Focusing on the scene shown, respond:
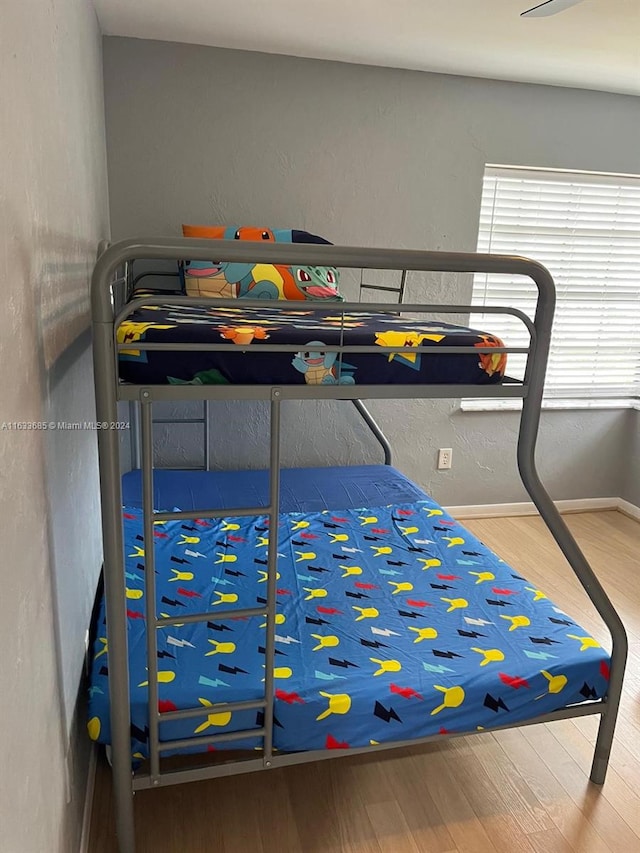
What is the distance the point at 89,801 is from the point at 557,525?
1.36m

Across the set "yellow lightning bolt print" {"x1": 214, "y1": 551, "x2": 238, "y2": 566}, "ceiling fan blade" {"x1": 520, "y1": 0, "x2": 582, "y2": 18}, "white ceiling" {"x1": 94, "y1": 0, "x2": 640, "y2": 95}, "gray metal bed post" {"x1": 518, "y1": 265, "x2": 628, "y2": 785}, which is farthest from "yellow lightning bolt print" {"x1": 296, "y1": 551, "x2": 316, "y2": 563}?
"ceiling fan blade" {"x1": 520, "y1": 0, "x2": 582, "y2": 18}

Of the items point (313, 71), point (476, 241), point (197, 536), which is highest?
point (313, 71)

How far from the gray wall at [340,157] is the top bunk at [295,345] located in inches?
54.7

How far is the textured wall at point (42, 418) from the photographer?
90 centimetres

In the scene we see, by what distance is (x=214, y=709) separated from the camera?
1.43 metres

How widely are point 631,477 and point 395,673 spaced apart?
266 centimetres

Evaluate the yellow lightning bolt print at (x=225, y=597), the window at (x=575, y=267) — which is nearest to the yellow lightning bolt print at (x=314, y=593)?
the yellow lightning bolt print at (x=225, y=597)

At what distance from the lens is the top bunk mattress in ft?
4.39

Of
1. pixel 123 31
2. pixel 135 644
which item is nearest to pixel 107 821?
pixel 135 644

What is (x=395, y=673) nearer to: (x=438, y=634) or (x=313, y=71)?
(x=438, y=634)

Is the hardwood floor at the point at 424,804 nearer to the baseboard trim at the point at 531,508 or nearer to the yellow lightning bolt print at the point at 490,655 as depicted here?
the yellow lightning bolt print at the point at 490,655

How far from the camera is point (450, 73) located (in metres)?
2.92

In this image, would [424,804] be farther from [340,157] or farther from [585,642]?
[340,157]

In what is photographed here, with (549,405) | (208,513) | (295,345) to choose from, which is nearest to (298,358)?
(295,345)
